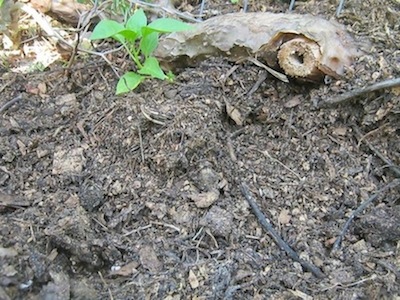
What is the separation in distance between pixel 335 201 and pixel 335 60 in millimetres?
425

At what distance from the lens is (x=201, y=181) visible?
1.37 m

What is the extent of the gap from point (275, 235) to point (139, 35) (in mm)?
726

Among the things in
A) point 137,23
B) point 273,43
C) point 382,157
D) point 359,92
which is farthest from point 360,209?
point 137,23

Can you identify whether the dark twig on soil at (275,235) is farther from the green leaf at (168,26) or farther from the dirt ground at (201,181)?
the green leaf at (168,26)

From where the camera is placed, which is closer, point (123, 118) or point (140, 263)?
point (140, 263)

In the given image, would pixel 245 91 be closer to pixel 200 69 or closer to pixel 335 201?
pixel 200 69

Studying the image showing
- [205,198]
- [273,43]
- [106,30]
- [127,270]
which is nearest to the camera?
[127,270]

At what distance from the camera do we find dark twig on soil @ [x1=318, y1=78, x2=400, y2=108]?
56.5 inches

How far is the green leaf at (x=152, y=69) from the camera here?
1.53 m

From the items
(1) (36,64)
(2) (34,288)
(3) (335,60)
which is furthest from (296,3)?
(2) (34,288)

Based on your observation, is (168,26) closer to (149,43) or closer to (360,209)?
(149,43)

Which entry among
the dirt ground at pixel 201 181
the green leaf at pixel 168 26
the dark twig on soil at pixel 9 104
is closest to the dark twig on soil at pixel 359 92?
the dirt ground at pixel 201 181

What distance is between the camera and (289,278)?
1.19 metres

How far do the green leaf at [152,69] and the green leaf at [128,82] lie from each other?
0.02m
